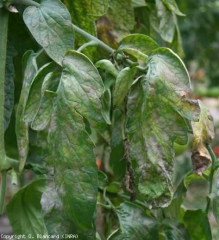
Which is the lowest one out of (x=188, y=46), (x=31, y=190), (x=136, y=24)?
(x=188, y=46)

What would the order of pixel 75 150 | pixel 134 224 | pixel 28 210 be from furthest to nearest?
pixel 28 210
pixel 134 224
pixel 75 150

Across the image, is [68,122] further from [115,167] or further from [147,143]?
[115,167]

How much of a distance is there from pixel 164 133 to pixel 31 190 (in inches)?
10.7

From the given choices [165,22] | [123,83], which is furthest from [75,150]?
[165,22]

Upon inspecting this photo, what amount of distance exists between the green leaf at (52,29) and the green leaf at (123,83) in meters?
0.07

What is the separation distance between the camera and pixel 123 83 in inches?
26.7

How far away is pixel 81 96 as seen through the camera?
2.08 ft

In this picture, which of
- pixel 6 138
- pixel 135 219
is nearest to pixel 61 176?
pixel 135 219

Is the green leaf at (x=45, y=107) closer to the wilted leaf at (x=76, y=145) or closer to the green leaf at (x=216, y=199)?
the wilted leaf at (x=76, y=145)

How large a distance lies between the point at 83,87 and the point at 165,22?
319 millimetres

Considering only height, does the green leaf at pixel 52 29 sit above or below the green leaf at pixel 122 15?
above

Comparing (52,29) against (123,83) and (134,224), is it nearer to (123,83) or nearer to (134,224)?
(123,83)

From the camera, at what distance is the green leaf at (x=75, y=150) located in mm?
625

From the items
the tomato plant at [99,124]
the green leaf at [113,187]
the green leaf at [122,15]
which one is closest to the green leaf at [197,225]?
the tomato plant at [99,124]
